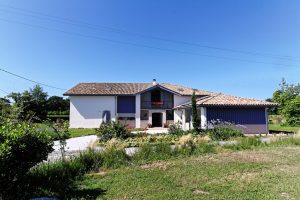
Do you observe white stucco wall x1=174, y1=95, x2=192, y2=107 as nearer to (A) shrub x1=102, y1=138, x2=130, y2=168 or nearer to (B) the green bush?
(A) shrub x1=102, y1=138, x2=130, y2=168

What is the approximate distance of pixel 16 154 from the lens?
5.11 metres

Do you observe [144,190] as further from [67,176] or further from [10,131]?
[10,131]

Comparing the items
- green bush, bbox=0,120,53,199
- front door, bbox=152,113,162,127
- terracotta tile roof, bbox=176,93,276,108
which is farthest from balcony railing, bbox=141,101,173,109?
green bush, bbox=0,120,53,199

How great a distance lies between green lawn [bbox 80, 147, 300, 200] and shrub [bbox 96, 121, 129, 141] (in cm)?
915

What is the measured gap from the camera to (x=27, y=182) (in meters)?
6.84

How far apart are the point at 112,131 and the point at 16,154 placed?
13.5 meters

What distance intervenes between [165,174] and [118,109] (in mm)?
27782

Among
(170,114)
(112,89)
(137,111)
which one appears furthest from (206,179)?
(112,89)

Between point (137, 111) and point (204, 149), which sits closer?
point (204, 149)

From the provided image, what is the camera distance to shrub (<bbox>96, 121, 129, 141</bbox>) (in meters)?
18.2

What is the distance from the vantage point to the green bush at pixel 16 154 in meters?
4.67

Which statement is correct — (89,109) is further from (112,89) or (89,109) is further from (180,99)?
(180,99)

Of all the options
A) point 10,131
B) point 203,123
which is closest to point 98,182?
point 10,131

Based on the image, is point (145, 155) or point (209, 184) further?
point (145, 155)
